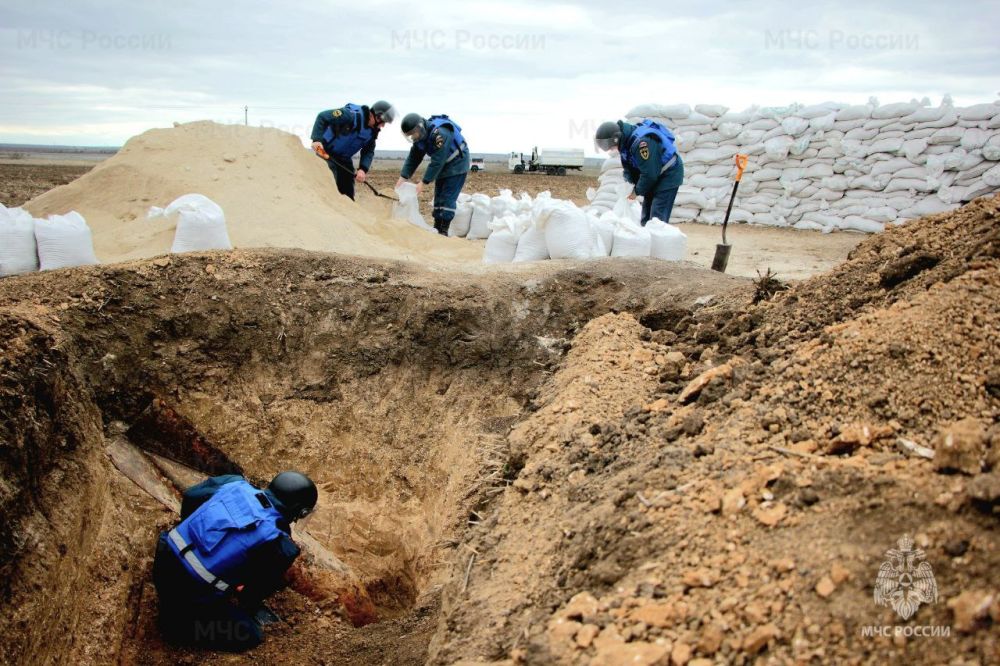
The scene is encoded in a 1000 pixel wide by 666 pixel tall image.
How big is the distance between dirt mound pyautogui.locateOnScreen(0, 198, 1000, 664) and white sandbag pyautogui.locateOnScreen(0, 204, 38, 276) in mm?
843

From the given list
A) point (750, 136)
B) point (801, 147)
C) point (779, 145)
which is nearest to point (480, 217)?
point (750, 136)

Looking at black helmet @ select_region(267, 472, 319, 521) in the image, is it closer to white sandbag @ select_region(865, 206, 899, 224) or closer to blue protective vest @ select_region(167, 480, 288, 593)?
blue protective vest @ select_region(167, 480, 288, 593)

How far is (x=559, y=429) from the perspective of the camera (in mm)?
3205

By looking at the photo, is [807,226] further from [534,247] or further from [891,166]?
[534,247]

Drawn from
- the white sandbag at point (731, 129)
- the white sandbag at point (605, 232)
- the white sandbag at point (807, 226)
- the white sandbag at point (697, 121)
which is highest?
the white sandbag at point (697, 121)

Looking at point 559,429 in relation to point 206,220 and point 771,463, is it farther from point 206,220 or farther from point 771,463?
point 206,220

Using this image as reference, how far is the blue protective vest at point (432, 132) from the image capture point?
25.9ft

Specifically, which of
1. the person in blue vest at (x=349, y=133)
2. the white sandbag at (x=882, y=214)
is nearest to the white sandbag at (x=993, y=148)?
the white sandbag at (x=882, y=214)

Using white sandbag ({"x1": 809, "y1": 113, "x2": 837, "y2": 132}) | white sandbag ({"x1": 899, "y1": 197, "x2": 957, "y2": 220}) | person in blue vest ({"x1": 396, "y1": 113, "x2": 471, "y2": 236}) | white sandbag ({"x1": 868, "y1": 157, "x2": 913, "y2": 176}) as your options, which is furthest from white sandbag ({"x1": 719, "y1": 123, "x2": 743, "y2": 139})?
person in blue vest ({"x1": 396, "y1": 113, "x2": 471, "y2": 236})

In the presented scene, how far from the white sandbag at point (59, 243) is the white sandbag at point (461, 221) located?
4.69 meters

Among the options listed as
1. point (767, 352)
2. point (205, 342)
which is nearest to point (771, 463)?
point (767, 352)

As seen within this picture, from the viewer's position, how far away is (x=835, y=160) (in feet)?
33.6

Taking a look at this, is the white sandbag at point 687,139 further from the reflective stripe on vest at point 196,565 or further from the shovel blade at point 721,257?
the reflective stripe on vest at point 196,565

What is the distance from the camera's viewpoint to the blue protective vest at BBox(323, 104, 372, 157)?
786 centimetres
